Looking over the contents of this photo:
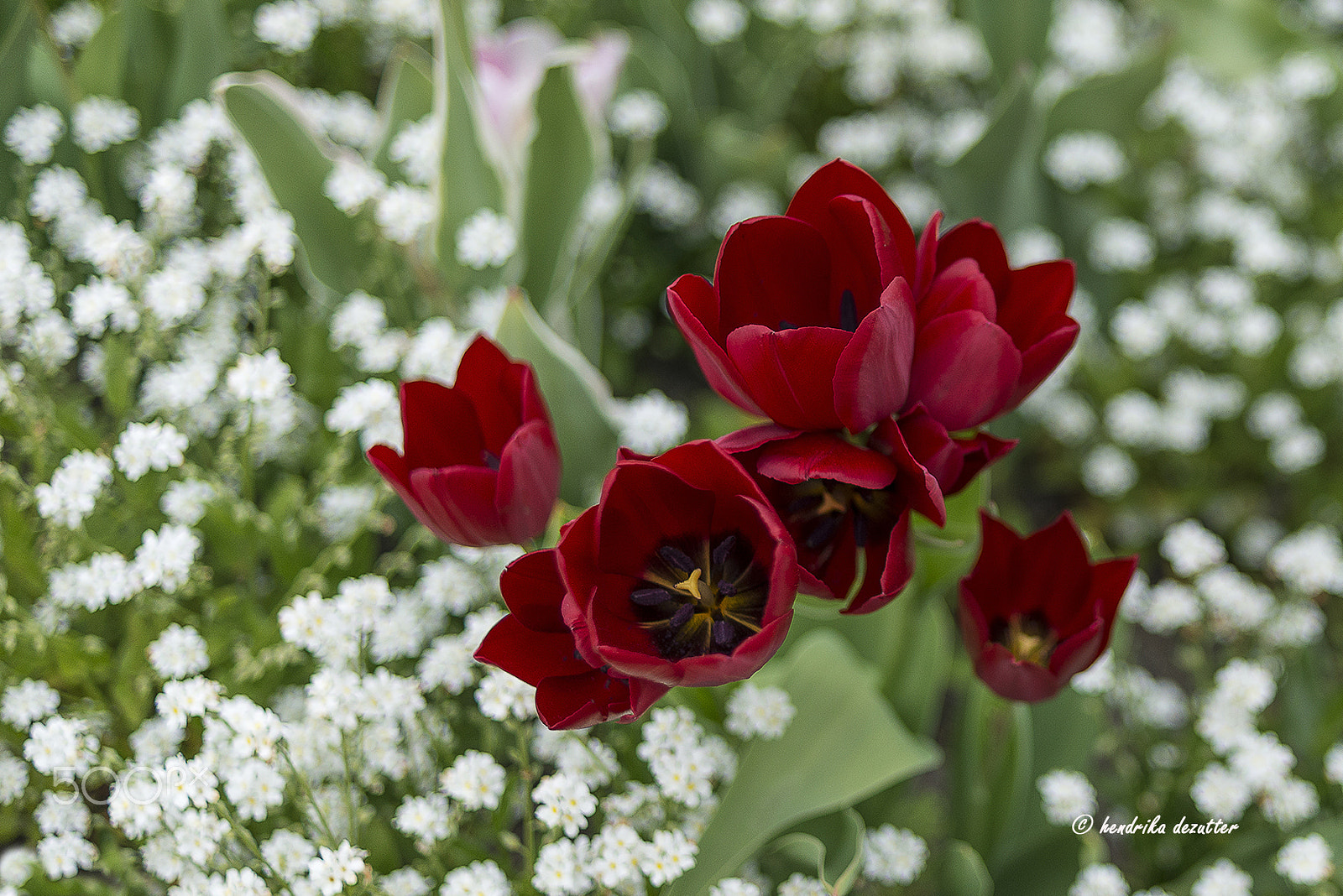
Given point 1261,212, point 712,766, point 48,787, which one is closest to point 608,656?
point 712,766

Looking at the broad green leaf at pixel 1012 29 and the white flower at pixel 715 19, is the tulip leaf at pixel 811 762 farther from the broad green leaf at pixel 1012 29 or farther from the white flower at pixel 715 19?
the white flower at pixel 715 19

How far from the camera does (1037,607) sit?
1.88 feet

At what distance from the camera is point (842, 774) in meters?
0.58

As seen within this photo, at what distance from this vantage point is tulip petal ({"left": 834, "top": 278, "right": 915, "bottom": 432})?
1.30ft

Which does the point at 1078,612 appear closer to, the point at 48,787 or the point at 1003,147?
the point at 1003,147

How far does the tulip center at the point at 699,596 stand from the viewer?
0.45 metres

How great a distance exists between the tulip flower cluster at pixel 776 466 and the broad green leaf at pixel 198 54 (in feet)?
1.65

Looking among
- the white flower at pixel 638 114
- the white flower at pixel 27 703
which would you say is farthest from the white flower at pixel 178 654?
the white flower at pixel 638 114

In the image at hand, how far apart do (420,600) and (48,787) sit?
25 cm

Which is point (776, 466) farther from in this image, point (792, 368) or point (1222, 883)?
point (1222, 883)

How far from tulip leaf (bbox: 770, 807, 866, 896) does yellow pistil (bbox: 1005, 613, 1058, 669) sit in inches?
5.3

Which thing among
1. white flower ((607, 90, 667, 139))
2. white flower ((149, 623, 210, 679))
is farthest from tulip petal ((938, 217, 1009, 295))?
white flower ((607, 90, 667, 139))

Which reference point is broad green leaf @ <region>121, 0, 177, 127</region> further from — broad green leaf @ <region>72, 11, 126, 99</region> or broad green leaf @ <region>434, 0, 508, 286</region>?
broad green leaf @ <region>434, 0, 508, 286</region>

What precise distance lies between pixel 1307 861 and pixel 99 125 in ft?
3.16
